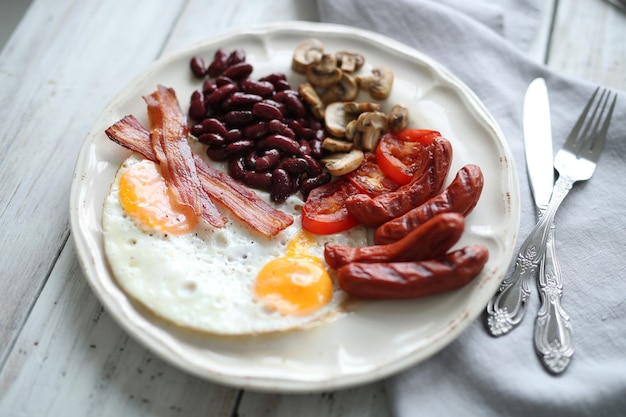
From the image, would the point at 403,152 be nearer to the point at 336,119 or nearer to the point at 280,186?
the point at 336,119

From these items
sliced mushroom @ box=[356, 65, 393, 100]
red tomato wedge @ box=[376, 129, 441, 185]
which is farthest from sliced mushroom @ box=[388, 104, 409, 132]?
sliced mushroom @ box=[356, 65, 393, 100]

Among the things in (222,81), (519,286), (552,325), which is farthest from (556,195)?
(222,81)

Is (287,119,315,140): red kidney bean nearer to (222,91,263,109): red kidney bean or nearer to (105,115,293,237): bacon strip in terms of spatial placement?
(222,91,263,109): red kidney bean

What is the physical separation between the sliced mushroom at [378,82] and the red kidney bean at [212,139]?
34.8 inches

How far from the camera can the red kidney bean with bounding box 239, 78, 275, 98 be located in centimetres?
328

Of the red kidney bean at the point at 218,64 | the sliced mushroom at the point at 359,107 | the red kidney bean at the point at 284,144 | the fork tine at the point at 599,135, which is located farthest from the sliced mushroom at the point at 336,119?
the fork tine at the point at 599,135

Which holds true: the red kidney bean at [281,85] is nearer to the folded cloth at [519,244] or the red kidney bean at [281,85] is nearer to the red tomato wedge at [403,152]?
the red tomato wedge at [403,152]

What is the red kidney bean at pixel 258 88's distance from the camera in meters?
3.28

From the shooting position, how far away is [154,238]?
8.90 feet

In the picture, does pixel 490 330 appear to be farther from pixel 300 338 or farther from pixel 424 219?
pixel 300 338

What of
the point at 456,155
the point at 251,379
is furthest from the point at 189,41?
the point at 251,379

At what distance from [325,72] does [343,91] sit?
0.15 m

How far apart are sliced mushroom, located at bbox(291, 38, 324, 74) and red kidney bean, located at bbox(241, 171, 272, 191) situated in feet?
2.58

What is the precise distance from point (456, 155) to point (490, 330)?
36.7 inches
